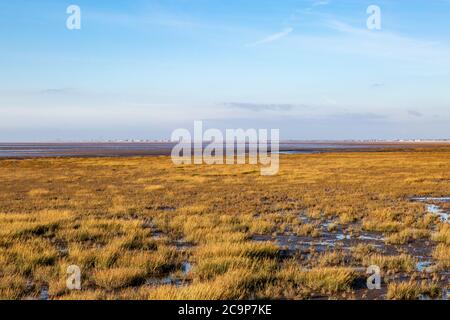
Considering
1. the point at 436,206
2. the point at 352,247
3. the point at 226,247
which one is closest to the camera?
the point at 226,247

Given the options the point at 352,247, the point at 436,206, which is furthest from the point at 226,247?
the point at 436,206

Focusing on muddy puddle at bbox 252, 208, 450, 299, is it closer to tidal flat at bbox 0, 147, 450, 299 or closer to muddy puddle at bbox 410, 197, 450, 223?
tidal flat at bbox 0, 147, 450, 299

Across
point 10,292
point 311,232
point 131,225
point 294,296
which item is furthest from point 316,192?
point 10,292

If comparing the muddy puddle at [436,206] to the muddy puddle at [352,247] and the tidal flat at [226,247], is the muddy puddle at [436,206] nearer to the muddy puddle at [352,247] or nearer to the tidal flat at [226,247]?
the tidal flat at [226,247]

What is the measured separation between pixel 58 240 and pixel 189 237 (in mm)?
3614

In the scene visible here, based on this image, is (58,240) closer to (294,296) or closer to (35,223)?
(35,223)

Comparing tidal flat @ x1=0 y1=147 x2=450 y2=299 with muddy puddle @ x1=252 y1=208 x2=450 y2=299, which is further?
muddy puddle @ x1=252 y1=208 x2=450 y2=299

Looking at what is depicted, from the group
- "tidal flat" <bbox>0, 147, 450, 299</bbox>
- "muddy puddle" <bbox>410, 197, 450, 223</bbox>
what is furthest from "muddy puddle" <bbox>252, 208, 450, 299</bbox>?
"muddy puddle" <bbox>410, 197, 450, 223</bbox>

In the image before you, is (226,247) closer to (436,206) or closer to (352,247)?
(352,247)

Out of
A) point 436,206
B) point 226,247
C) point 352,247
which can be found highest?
point 226,247

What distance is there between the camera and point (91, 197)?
23.3 meters

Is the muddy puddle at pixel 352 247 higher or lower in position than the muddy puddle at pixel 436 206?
higher

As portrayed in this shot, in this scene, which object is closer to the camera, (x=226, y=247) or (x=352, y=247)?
(x=226, y=247)

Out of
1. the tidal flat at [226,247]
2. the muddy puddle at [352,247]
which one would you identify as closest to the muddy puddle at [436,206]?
the tidal flat at [226,247]
